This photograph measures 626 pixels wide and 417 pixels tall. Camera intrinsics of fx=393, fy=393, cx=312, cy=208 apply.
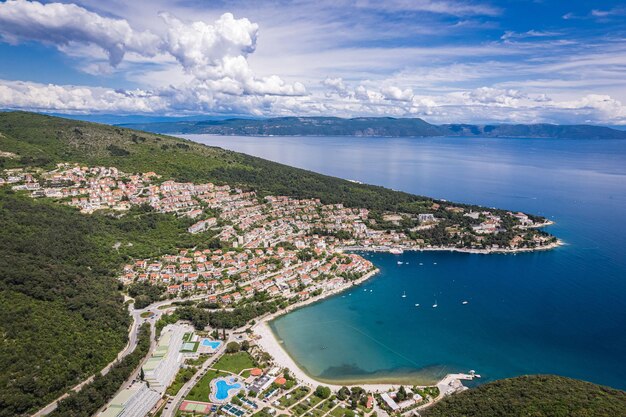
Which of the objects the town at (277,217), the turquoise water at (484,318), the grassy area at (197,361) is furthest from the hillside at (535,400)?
the town at (277,217)

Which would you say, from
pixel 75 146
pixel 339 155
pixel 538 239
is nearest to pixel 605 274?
pixel 538 239

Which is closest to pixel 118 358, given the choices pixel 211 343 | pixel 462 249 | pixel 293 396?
pixel 211 343

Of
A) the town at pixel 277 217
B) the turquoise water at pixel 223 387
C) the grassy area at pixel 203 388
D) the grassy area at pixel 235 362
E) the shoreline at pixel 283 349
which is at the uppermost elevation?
the town at pixel 277 217

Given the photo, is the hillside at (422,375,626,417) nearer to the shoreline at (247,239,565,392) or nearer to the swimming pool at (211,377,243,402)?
the shoreline at (247,239,565,392)

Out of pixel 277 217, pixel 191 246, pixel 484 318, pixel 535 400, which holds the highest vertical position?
pixel 535 400

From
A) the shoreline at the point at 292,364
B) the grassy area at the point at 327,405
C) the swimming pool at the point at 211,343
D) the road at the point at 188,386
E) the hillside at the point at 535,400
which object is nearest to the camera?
the hillside at the point at 535,400

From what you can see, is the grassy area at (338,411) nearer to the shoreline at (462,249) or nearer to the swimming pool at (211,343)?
the swimming pool at (211,343)

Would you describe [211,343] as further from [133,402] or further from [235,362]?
[133,402]
